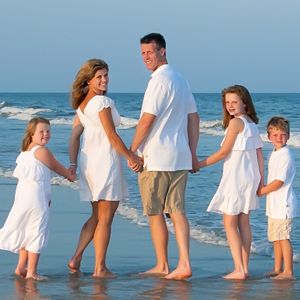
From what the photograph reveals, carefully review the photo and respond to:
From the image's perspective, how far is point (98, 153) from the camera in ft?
20.9

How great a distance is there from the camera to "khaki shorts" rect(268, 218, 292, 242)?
6484 millimetres

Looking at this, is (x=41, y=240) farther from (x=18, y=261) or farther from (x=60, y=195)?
(x=60, y=195)

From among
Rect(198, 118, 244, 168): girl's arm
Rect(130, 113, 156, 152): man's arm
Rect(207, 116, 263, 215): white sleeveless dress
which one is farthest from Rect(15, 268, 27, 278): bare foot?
Rect(198, 118, 244, 168): girl's arm

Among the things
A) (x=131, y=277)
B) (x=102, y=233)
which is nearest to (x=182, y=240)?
(x=131, y=277)

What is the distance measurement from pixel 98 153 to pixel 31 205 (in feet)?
2.00

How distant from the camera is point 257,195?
6.51 m

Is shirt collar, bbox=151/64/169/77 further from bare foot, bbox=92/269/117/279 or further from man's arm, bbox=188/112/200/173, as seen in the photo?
bare foot, bbox=92/269/117/279

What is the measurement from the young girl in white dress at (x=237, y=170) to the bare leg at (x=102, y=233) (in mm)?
742

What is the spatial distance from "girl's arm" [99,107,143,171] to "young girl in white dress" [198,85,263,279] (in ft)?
1.71

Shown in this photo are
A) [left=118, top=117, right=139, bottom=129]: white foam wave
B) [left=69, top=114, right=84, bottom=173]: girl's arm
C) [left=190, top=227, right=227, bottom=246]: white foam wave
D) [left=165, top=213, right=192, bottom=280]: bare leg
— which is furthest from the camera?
[left=118, top=117, right=139, bottom=129]: white foam wave

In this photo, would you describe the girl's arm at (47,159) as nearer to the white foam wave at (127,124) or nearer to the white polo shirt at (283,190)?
the white polo shirt at (283,190)

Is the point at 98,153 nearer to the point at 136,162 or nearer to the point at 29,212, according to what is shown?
the point at 136,162

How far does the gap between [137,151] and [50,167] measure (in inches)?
25.4

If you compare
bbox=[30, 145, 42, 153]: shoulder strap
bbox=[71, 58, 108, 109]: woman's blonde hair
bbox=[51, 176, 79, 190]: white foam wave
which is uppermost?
bbox=[71, 58, 108, 109]: woman's blonde hair
